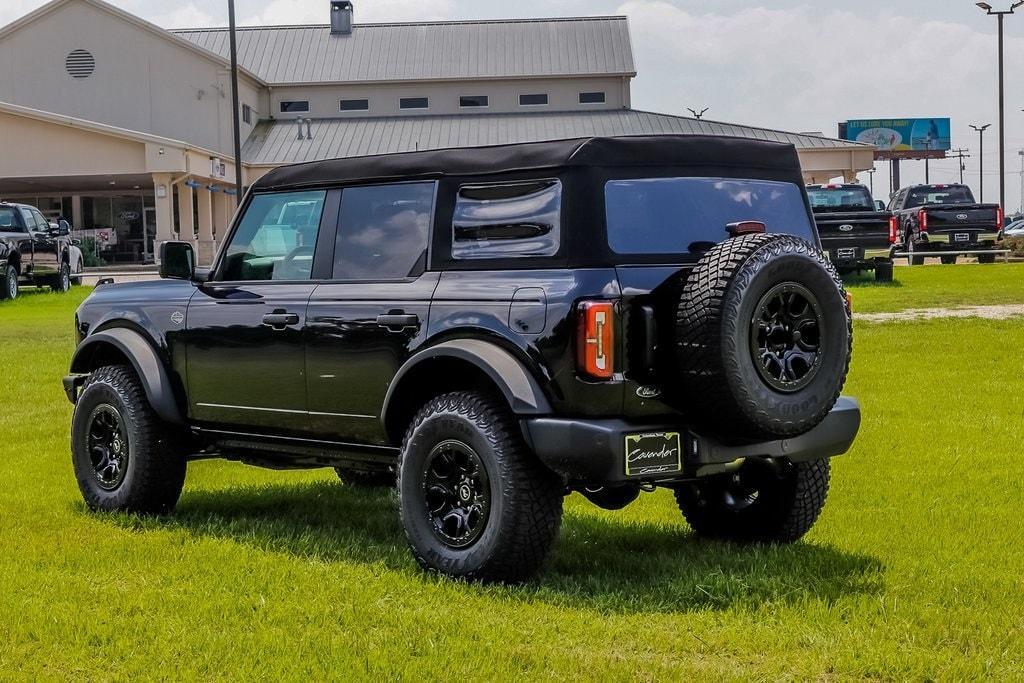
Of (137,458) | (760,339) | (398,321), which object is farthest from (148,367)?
(760,339)

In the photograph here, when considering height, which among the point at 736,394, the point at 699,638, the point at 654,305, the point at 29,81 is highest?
the point at 29,81

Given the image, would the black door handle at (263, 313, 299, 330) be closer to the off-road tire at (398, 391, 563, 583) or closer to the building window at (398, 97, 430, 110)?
the off-road tire at (398, 391, 563, 583)

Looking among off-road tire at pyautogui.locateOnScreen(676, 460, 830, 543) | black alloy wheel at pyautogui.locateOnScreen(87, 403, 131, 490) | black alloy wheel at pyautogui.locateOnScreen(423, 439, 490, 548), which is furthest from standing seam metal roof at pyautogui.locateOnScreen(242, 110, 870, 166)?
black alloy wheel at pyautogui.locateOnScreen(423, 439, 490, 548)

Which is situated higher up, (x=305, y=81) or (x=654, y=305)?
(x=305, y=81)

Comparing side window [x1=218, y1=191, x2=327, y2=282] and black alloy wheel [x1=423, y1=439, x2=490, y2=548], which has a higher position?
side window [x1=218, y1=191, x2=327, y2=282]

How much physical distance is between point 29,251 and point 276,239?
25274 millimetres

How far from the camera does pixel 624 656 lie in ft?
15.8

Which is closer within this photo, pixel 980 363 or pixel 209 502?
pixel 209 502

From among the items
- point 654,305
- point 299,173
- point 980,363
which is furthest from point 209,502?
point 980,363

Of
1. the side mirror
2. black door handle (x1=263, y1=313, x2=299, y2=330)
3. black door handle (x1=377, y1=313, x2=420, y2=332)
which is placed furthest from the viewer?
the side mirror

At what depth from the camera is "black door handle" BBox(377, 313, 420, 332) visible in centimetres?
611

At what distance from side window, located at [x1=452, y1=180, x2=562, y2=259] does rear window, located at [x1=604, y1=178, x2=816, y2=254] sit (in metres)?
0.25

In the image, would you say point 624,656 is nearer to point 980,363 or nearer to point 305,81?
point 980,363

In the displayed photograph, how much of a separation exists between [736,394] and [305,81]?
182ft
